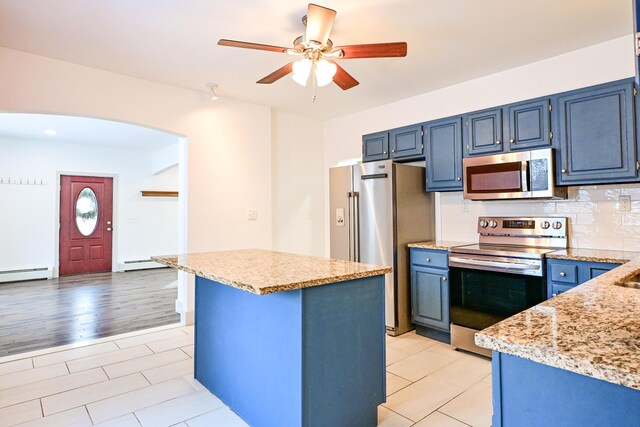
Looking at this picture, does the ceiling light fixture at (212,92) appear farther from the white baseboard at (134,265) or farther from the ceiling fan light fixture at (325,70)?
the white baseboard at (134,265)

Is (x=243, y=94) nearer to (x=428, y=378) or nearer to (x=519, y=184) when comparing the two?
(x=519, y=184)

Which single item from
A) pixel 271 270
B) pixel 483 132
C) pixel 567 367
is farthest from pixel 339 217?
pixel 567 367

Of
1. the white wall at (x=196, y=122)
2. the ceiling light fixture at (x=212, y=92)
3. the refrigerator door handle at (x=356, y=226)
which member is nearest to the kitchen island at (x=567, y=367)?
the refrigerator door handle at (x=356, y=226)

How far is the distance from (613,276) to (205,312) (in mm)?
2285

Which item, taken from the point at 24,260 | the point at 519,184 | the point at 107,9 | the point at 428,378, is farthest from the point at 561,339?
the point at 24,260

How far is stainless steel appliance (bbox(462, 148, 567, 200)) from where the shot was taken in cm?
282

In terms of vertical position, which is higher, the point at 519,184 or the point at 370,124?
the point at 370,124

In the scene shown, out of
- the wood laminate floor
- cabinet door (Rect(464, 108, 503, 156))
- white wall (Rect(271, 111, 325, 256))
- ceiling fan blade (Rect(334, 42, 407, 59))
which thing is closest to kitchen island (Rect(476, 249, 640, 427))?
ceiling fan blade (Rect(334, 42, 407, 59))

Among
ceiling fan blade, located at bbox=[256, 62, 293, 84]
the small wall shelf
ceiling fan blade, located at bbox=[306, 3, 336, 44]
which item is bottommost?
the small wall shelf

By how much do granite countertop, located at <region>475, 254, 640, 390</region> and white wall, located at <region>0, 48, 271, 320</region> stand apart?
3.41 m

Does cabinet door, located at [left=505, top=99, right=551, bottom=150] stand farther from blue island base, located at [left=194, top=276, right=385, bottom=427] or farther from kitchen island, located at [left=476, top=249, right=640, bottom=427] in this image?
kitchen island, located at [left=476, top=249, right=640, bottom=427]

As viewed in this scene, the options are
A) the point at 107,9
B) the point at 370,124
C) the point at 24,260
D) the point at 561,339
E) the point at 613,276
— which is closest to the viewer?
the point at 561,339

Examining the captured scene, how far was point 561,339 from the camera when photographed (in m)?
0.82

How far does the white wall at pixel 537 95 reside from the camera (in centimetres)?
274
